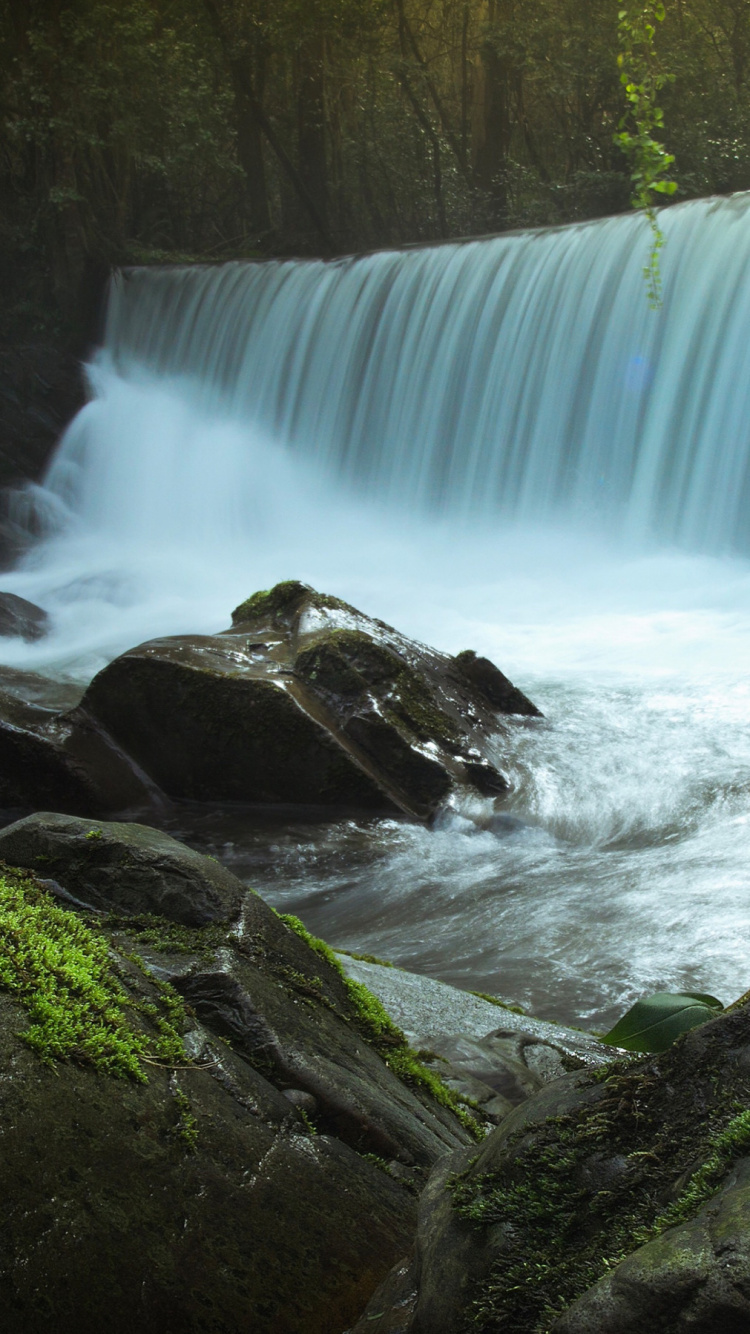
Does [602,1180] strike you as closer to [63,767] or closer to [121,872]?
[121,872]

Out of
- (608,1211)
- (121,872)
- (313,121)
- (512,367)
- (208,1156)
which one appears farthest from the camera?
(313,121)

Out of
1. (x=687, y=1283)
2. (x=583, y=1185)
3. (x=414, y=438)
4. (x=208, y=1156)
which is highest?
(x=414, y=438)

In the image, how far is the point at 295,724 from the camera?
268 inches

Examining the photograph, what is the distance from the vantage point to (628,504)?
14.1 metres

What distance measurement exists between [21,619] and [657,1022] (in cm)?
1170

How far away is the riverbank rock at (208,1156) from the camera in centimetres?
158

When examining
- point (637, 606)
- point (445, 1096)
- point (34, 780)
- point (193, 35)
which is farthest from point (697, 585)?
point (193, 35)

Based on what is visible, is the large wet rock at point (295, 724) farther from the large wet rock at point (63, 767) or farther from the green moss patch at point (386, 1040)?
the green moss patch at point (386, 1040)

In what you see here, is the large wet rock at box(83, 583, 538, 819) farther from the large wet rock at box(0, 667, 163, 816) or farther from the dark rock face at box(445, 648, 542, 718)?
the dark rock face at box(445, 648, 542, 718)

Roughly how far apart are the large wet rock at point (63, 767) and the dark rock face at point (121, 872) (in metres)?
4.51

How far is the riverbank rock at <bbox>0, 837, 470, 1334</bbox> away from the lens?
158 centimetres

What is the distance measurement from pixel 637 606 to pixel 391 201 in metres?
16.6

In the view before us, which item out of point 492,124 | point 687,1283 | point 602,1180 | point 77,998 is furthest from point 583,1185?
point 492,124

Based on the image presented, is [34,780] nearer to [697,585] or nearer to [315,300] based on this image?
[697,585]
